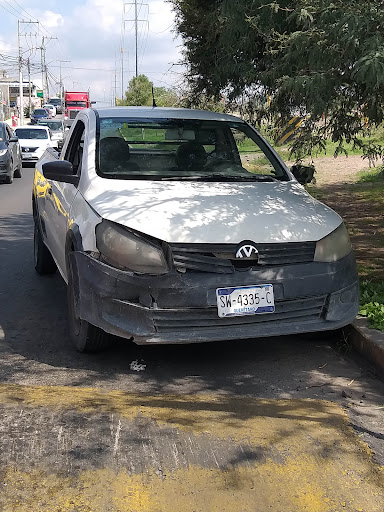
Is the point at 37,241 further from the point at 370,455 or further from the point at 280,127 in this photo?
the point at 370,455

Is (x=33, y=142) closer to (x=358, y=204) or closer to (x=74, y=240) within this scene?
(x=358, y=204)

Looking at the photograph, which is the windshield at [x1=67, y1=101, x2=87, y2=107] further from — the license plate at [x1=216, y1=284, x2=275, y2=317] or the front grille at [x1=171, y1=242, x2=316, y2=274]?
the license plate at [x1=216, y1=284, x2=275, y2=317]

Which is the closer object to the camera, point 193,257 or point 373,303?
point 193,257

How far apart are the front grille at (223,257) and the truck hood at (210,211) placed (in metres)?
0.04

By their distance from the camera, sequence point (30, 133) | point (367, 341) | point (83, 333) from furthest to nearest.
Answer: point (30, 133), point (367, 341), point (83, 333)

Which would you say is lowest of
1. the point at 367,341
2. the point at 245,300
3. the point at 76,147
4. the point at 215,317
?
the point at 367,341

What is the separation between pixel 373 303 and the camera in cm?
A: 557

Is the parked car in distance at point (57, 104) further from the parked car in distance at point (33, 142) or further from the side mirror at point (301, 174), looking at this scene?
the side mirror at point (301, 174)

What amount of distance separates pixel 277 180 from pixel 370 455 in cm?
279

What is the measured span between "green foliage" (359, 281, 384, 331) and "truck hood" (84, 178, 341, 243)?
0.87 meters

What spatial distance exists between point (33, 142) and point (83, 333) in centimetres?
2224

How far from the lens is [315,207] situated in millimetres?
5141

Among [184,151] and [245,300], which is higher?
[184,151]

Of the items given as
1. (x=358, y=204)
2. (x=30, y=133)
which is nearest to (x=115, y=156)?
(x=358, y=204)
